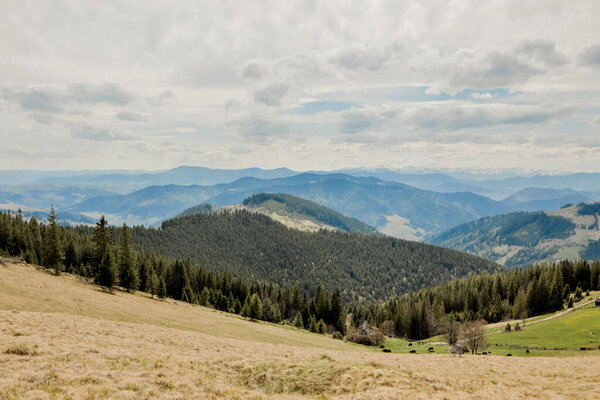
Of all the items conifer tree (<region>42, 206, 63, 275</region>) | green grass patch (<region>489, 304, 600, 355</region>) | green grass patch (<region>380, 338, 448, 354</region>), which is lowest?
green grass patch (<region>380, 338, 448, 354</region>)

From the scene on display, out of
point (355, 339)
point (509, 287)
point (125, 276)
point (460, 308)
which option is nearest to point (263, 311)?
point (355, 339)

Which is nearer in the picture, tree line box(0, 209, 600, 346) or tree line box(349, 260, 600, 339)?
tree line box(0, 209, 600, 346)

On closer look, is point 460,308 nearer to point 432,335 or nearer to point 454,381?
point 432,335

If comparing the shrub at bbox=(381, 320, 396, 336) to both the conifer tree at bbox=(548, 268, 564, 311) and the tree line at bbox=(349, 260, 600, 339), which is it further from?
the conifer tree at bbox=(548, 268, 564, 311)

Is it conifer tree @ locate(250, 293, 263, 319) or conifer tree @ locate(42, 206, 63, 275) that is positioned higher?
conifer tree @ locate(42, 206, 63, 275)

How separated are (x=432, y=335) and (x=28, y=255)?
143 m

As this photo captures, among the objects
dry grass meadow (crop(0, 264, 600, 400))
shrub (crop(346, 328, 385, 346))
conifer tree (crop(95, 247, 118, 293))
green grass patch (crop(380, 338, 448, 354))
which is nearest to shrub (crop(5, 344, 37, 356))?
dry grass meadow (crop(0, 264, 600, 400))

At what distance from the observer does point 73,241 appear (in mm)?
121188

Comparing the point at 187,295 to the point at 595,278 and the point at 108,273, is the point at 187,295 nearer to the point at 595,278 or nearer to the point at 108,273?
the point at 108,273

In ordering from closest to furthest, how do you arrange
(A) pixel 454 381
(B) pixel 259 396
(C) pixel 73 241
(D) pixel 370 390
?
(B) pixel 259 396
(D) pixel 370 390
(A) pixel 454 381
(C) pixel 73 241

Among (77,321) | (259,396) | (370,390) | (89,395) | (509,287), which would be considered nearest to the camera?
(89,395)

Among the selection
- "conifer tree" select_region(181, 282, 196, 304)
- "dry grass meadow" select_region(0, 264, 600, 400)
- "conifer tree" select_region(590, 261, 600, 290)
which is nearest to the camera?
"dry grass meadow" select_region(0, 264, 600, 400)

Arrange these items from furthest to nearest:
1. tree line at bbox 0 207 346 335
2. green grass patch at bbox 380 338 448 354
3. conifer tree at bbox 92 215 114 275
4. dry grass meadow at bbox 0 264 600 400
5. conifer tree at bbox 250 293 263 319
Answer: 1. conifer tree at bbox 250 293 263 319
2. conifer tree at bbox 92 215 114 275
3. tree line at bbox 0 207 346 335
4. green grass patch at bbox 380 338 448 354
5. dry grass meadow at bbox 0 264 600 400

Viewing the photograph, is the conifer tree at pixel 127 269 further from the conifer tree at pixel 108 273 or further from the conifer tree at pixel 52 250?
the conifer tree at pixel 52 250
